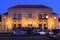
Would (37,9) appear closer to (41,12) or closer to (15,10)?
(41,12)

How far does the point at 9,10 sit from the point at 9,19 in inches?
116

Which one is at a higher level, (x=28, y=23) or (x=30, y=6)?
(x=30, y=6)

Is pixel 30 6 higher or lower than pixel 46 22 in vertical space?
higher

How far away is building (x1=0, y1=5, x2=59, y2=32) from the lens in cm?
7781

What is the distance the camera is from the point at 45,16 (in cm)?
7862

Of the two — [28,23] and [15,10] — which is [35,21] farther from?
[15,10]

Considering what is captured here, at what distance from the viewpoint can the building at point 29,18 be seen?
77.8 meters

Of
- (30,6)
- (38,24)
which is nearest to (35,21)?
(38,24)

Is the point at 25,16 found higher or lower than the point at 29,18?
higher

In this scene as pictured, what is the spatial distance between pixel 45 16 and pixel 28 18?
546cm

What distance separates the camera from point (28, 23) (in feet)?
258

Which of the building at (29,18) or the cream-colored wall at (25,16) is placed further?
the cream-colored wall at (25,16)

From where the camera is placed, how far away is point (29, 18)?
7875 cm

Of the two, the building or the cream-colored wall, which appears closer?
the building
